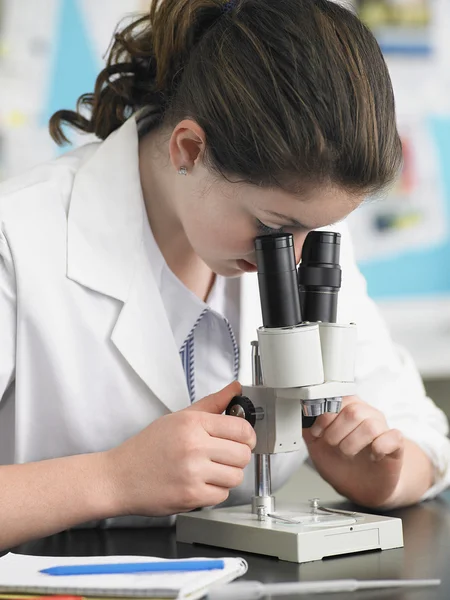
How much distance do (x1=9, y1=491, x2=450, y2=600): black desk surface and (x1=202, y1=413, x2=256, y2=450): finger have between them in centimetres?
15

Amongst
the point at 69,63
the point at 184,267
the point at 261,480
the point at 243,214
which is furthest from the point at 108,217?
the point at 69,63

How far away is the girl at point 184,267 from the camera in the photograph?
3.78ft

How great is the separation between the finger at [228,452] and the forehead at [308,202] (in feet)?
1.06

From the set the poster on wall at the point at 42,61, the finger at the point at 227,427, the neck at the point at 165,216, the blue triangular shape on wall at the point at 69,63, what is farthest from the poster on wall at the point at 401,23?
the finger at the point at 227,427

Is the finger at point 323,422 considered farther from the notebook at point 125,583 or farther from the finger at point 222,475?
the notebook at point 125,583

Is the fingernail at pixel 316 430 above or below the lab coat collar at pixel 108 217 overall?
below

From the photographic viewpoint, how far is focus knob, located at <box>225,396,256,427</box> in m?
1.18

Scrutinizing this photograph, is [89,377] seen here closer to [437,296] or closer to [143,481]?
[143,481]

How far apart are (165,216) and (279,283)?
17.9 inches

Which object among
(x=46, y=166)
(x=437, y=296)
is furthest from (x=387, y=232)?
(x=46, y=166)

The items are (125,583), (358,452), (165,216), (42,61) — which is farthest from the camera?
(42,61)

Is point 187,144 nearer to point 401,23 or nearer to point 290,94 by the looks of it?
point 290,94

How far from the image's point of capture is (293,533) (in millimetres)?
1071

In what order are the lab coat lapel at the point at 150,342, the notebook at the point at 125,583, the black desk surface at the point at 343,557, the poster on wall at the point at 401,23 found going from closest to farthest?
1. the notebook at the point at 125,583
2. the black desk surface at the point at 343,557
3. the lab coat lapel at the point at 150,342
4. the poster on wall at the point at 401,23
